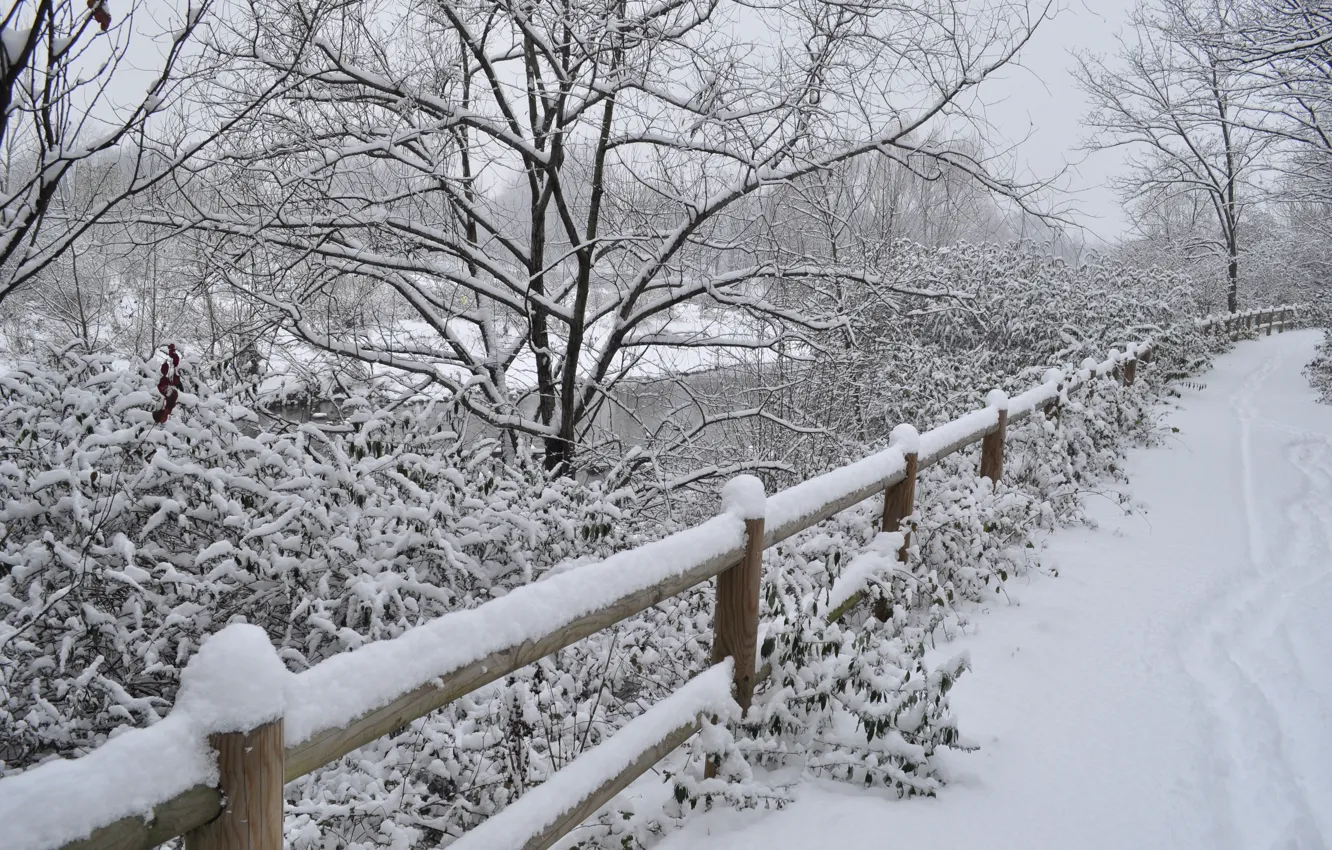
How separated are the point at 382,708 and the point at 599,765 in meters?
0.97

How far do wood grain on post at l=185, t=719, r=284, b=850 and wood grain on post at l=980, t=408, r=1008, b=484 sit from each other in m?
5.97

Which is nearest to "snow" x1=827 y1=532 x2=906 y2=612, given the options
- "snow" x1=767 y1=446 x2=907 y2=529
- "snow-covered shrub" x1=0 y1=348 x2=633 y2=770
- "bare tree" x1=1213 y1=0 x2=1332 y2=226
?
"snow" x1=767 y1=446 x2=907 y2=529

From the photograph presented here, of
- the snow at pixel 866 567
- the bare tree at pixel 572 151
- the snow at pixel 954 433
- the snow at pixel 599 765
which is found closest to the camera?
the snow at pixel 599 765

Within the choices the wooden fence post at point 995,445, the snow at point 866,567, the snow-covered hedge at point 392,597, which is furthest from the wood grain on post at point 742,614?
the wooden fence post at point 995,445

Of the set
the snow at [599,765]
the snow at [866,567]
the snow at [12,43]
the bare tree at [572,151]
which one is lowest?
the snow at [599,765]

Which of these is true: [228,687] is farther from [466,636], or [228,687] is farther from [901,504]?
[901,504]

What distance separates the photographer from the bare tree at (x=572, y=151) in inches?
246

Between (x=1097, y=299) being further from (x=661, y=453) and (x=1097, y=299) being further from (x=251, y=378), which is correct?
(x=251, y=378)

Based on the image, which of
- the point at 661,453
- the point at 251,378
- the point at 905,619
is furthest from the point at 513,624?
the point at 661,453

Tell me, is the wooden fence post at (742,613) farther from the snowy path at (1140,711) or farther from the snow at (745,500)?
the snowy path at (1140,711)

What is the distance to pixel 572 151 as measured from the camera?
24.6 feet

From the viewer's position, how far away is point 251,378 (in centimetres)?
506

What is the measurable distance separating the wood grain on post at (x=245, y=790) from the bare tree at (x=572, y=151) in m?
4.39

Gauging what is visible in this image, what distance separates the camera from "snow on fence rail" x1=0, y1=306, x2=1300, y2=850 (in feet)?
4.19
